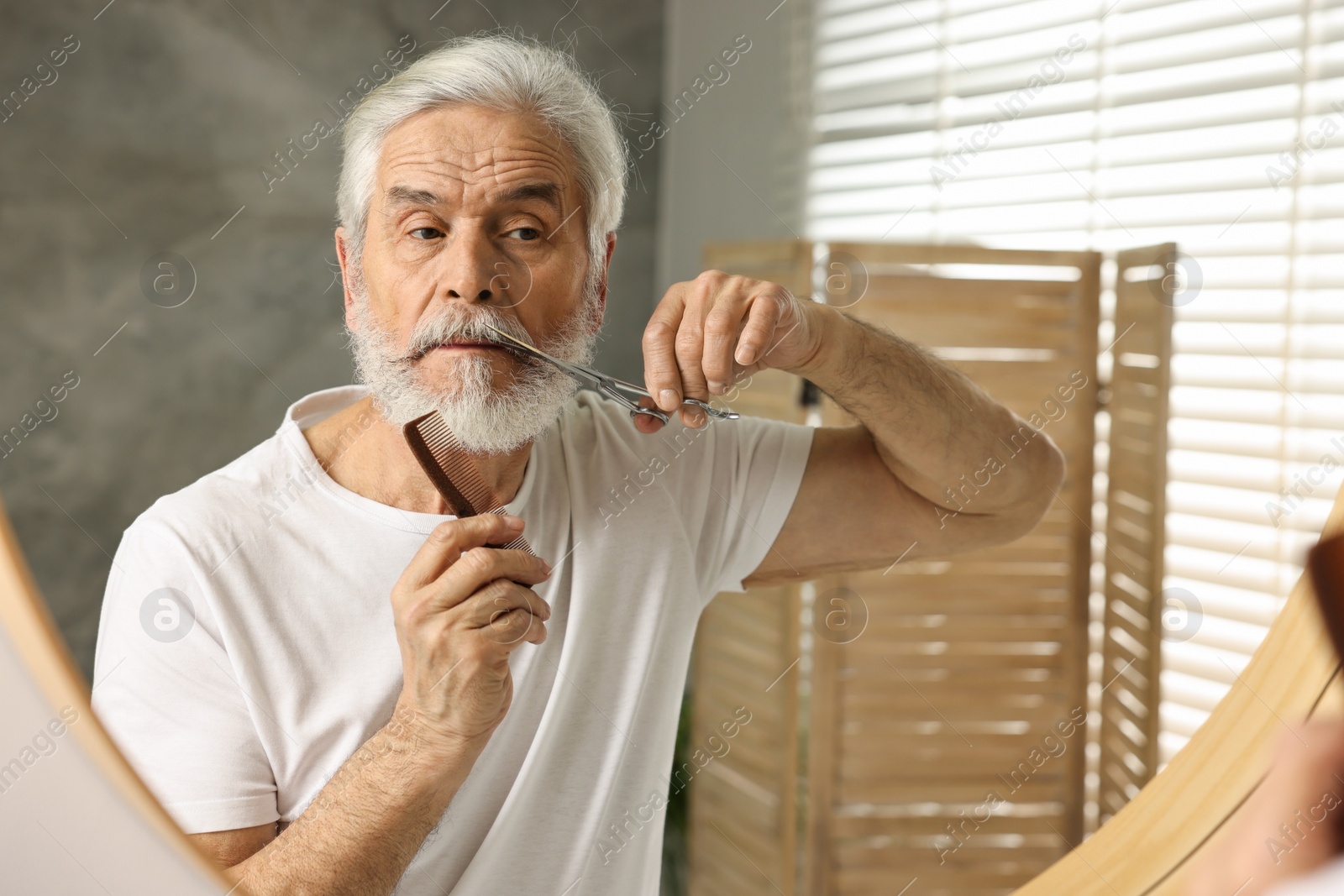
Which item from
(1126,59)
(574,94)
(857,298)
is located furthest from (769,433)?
(1126,59)

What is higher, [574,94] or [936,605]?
[574,94]

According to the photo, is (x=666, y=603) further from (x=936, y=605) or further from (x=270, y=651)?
(x=936, y=605)

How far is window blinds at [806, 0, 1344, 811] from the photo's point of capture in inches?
32.7

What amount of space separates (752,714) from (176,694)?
768 millimetres

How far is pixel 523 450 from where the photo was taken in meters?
0.54

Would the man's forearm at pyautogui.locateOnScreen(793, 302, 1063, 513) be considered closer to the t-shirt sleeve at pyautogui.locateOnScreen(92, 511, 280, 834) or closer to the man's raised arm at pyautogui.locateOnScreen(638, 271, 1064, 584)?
the man's raised arm at pyautogui.locateOnScreen(638, 271, 1064, 584)

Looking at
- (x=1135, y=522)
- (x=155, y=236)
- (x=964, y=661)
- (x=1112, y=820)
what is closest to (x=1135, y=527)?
(x=1135, y=522)

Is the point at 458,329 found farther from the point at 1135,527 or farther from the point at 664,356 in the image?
the point at 1135,527

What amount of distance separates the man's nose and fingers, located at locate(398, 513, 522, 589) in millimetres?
126

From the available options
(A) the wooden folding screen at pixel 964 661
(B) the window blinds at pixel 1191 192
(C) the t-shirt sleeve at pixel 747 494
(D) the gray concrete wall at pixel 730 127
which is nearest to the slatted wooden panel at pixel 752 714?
(A) the wooden folding screen at pixel 964 661

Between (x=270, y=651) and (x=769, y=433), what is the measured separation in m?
0.30

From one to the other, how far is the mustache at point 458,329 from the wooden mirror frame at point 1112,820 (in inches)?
8.6

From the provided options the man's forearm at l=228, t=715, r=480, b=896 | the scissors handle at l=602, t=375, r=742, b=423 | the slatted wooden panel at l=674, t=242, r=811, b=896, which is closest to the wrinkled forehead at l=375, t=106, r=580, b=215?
the scissors handle at l=602, t=375, r=742, b=423

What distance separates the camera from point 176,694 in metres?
0.43
